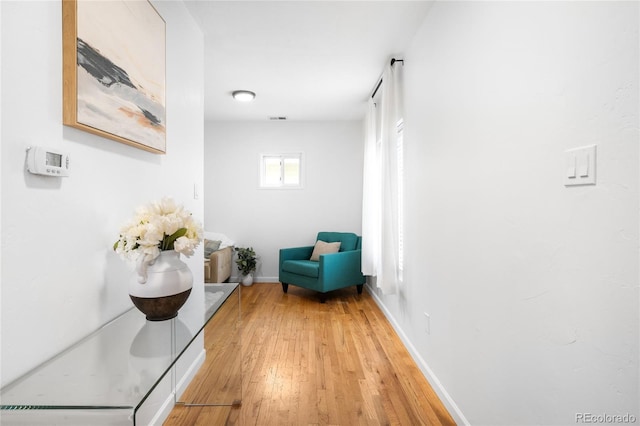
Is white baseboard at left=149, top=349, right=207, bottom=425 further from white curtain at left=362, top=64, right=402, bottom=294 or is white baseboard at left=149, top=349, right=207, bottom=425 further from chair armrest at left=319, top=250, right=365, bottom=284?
chair armrest at left=319, top=250, right=365, bottom=284

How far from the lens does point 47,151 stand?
0.98 metres

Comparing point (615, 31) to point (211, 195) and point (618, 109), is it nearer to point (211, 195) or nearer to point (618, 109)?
point (618, 109)

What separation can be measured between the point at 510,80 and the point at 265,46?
2.09 m

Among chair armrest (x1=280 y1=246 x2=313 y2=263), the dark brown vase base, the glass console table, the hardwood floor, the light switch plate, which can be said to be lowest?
the hardwood floor

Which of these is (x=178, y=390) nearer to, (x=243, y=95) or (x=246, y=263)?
(x=246, y=263)

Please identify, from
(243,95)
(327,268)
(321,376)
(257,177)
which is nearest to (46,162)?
(321,376)

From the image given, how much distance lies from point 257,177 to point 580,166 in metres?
4.64

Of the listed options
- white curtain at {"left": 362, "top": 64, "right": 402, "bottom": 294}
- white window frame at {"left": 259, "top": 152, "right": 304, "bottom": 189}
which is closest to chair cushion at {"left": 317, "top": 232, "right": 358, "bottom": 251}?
white window frame at {"left": 259, "top": 152, "right": 304, "bottom": 189}

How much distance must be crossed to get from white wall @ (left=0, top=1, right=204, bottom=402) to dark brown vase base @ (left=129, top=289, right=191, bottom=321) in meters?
0.19

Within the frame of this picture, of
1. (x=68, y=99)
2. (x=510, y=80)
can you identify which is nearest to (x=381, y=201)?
(x=510, y=80)

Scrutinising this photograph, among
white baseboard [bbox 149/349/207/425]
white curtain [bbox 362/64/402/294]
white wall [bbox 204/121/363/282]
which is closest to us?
white baseboard [bbox 149/349/207/425]

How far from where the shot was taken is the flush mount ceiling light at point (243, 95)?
148 inches

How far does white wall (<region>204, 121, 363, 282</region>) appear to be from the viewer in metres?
5.19

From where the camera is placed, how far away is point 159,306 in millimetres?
1240
